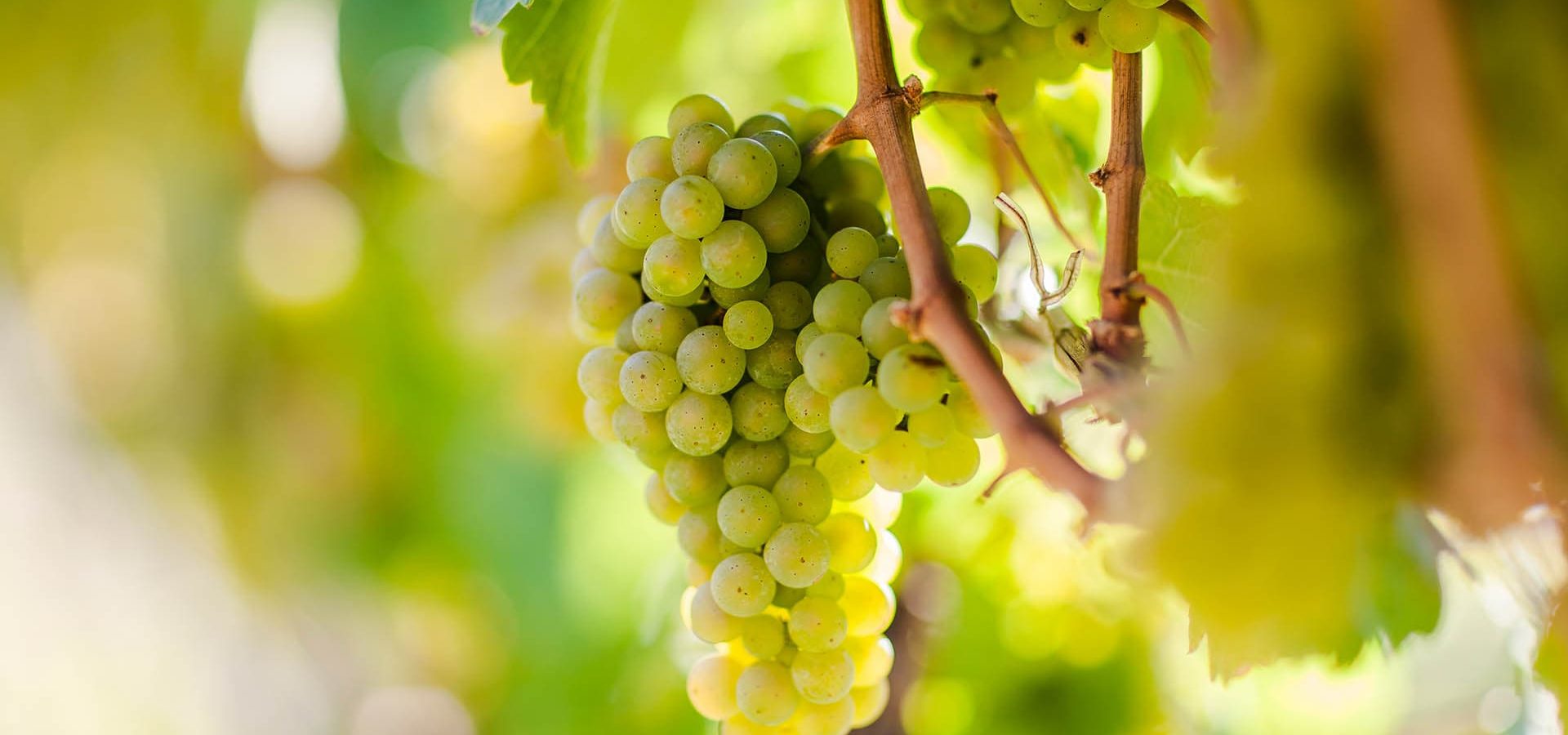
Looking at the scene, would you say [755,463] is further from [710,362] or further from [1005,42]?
[1005,42]

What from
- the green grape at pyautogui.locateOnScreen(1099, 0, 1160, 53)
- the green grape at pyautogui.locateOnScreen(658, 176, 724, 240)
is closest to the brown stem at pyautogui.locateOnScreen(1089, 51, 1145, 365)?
the green grape at pyautogui.locateOnScreen(1099, 0, 1160, 53)

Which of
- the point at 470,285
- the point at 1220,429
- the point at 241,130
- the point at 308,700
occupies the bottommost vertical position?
the point at 308,700

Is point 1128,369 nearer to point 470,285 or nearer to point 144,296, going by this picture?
point 470,285

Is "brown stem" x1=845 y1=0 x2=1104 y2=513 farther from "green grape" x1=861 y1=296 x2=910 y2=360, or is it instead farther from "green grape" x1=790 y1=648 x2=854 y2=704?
"green grape" x1=790 y1=648 x2=854 y2=704

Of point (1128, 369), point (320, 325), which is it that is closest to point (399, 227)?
point (320, 325)

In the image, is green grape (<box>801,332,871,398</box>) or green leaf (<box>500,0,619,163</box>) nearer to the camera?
green grape (<box>801,332,871,398</box>)
